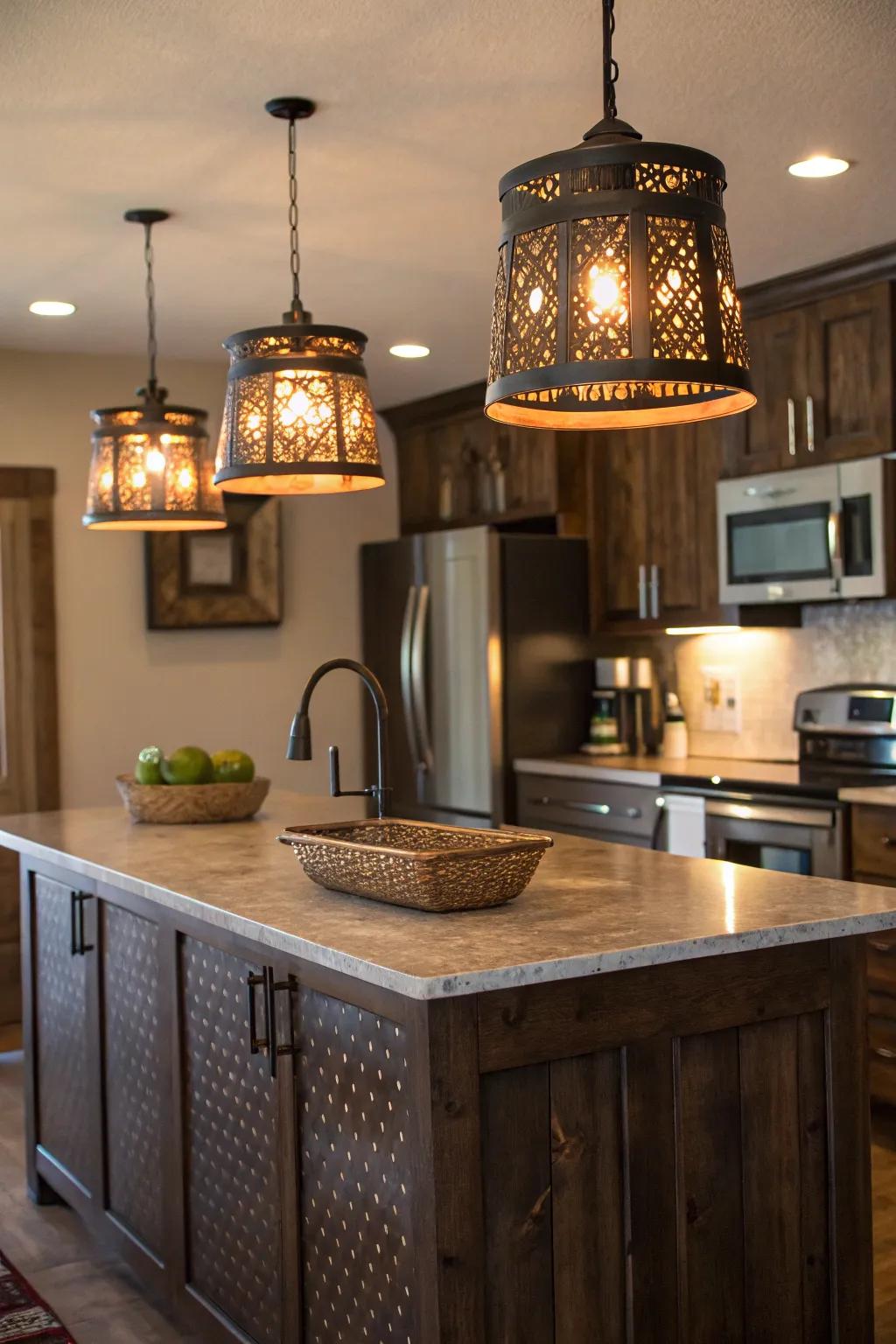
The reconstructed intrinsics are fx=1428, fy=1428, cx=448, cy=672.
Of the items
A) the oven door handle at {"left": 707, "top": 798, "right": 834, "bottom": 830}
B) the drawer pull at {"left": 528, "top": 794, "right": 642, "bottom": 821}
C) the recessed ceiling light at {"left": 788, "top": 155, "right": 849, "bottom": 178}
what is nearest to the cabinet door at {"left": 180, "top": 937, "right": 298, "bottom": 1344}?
the oven door handle at {"left": 707, "top": 798, "right": 834, "bottom": 830}

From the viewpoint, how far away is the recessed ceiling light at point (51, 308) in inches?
190

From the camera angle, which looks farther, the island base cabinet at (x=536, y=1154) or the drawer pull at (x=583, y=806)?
the drawer pull at (x=583, y=806)

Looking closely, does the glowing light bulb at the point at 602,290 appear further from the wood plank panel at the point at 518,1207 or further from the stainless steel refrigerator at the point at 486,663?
the stainless steel refrigerator at the point at 486,663

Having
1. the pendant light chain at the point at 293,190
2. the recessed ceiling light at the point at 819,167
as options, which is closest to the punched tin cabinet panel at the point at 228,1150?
the pendant light chain at the point at 293,190

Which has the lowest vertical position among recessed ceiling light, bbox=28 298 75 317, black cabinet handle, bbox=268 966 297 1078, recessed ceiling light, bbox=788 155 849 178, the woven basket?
black cabinet handle, bbox=268 966 297 1078

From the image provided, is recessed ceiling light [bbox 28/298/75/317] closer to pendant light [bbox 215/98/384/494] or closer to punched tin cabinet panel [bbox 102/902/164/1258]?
pendant light [bbox 215/98/384/494]

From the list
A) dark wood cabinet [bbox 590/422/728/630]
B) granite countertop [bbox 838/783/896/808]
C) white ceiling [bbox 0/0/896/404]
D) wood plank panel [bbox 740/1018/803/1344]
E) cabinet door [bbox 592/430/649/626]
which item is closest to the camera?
wood plank panel [bbox 740/1018/803/1344]

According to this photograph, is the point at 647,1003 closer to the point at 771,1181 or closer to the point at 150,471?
the point at 771,1181

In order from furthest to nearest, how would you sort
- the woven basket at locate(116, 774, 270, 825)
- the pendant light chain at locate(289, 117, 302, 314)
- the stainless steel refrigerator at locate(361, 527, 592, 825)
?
1. the stainless steel refrigerator at locate(361, 527, 592, 825)
2. the woven basket at locate(116, 774, 270, 825)
3. the pendant light chain at locate(289, 117, 302, 314)

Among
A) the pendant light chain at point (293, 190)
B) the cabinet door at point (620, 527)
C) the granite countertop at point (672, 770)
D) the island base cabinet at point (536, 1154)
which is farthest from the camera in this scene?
the cabinet door at point (620, 527)

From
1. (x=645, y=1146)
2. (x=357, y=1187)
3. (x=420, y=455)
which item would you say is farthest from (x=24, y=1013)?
(x=420, y=455)

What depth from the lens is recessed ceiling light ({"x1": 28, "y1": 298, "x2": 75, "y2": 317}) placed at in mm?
4832

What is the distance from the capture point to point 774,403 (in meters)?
4.80

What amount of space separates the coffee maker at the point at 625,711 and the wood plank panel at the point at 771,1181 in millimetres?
3349
